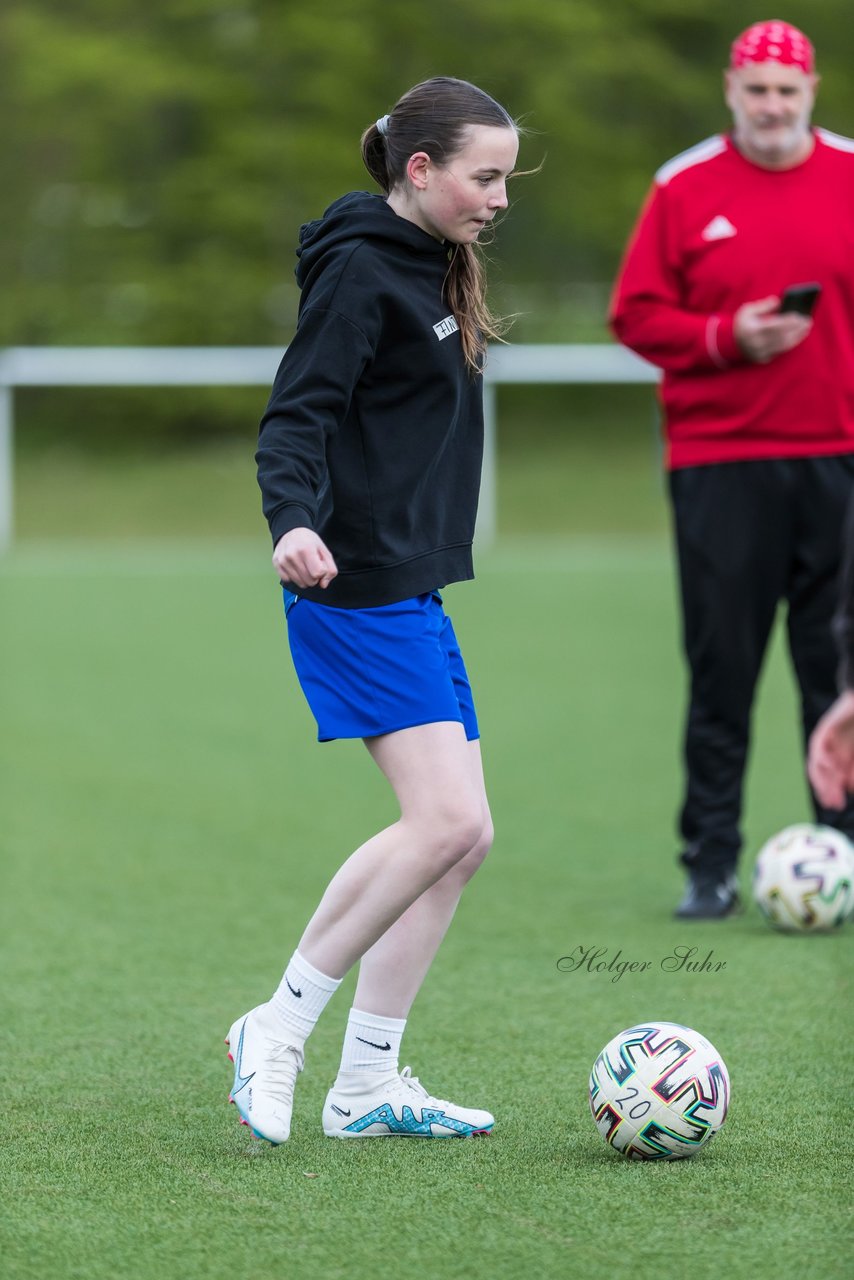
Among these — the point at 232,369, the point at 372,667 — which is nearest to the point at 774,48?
the point at 372,667

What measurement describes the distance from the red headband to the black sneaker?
7.28 ft

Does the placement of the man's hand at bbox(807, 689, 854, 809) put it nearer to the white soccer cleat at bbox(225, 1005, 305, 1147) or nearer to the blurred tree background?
the white soccer cleat at bbox(225, 1005, 305, 1147)

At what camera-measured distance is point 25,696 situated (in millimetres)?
10375

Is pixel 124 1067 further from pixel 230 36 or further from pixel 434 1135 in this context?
pixel 230 36

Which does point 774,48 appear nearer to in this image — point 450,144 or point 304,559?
point 450,144

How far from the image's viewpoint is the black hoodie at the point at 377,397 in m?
3.31

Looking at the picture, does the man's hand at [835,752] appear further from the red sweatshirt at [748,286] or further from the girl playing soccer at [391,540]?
the red sweatshirt at [748,286]

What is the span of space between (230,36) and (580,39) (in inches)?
218

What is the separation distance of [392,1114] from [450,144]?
Result: 5.59 ft

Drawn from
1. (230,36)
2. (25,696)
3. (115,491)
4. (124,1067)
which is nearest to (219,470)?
(115,491)

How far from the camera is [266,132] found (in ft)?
99.1

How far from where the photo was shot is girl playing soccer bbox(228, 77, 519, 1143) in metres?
3.37

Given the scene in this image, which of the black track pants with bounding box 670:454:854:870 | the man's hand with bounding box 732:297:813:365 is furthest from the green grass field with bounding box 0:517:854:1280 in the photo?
the man's hand with bounding box 732:297:813:365

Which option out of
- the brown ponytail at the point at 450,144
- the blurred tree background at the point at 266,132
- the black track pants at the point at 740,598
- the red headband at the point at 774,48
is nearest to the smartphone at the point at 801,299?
the black track pants at the point at 740,598
